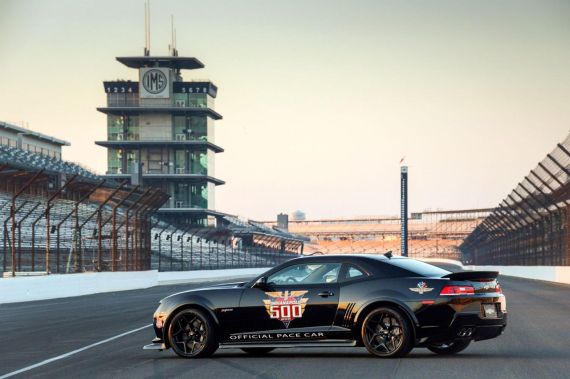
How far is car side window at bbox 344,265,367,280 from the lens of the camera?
39.1 feet

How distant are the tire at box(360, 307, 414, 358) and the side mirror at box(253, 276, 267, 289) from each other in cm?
135

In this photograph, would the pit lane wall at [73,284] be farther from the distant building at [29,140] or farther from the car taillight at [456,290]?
the distant building at [29,140]

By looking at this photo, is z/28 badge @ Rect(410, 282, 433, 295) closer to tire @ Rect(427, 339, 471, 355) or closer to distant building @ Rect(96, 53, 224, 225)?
tire @ Rect(427, 339, 471, 355)

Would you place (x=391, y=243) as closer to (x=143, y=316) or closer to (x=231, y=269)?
(x=231, y=269)

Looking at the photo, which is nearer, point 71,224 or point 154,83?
point 71,224

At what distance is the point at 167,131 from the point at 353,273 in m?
94.5

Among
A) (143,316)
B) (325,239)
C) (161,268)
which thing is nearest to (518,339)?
(143,316)

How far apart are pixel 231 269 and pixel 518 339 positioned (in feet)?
174

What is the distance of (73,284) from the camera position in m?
35.1

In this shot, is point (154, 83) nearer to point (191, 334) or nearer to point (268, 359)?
point (191, 334)

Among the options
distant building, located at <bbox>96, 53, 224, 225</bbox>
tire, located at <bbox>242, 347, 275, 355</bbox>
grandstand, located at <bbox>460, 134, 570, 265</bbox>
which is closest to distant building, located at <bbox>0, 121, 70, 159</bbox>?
distant building, located at <bbox>96, 53, 224, 225</bbox>

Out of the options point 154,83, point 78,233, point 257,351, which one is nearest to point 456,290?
point 257,351

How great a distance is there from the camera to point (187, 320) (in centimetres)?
1232

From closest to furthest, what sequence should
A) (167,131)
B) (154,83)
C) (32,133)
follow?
(154,83) → (167,131) → (32,133)
